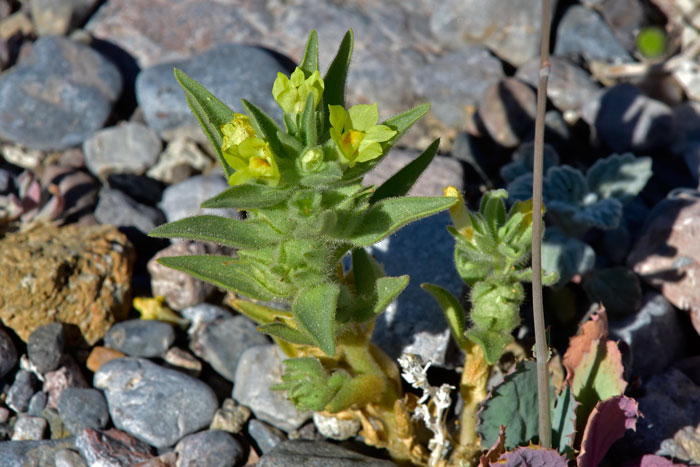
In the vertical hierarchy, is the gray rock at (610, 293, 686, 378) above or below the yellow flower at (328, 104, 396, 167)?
below

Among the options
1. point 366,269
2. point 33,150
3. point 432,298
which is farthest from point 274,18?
point 366,269

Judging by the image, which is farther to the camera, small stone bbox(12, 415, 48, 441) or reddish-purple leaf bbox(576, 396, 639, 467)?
→ small stone bbox(12, 415, 48, 441)

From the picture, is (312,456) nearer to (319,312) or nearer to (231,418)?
(231,418)

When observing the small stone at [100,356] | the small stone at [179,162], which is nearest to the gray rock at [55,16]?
the small stone at [179,162]

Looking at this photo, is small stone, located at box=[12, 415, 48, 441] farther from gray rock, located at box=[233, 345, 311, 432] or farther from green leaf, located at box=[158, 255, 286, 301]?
green leaf, located at box=[158, 255, 286, 301]

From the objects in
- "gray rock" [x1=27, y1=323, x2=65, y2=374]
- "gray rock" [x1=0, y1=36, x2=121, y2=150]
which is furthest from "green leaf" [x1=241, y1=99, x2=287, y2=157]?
"gray rock" [x1=0, y1=36, x2=121, y2=150]

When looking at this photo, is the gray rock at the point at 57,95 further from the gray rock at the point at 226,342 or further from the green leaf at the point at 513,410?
the green leaf at the point at 513,410

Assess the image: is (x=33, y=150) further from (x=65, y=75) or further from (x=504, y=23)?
(x=504, y=23)
